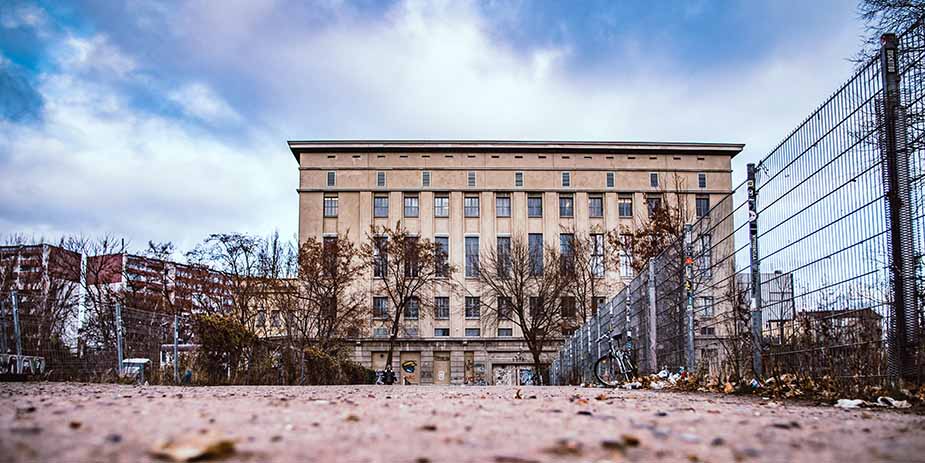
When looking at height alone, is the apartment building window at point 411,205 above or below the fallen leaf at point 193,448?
above

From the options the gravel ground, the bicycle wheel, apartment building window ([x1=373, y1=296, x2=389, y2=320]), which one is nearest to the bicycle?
the bicycle wheel

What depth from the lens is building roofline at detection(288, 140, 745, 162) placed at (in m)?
74.8

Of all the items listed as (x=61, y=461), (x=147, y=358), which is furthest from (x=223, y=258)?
(x=61, y=461)

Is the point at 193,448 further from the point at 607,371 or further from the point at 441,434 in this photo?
the point at 607,371

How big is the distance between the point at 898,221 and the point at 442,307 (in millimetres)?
64788

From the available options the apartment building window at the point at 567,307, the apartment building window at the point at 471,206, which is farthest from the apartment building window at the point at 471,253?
the apartment building window at the point at 567,307

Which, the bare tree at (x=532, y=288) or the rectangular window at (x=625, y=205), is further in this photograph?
the rectangular window at (x=625, y=205)

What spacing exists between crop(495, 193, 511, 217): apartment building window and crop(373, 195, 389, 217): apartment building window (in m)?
9.36

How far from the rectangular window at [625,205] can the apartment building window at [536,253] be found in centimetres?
711

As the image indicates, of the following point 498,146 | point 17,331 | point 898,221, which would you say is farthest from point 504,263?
point 898,221

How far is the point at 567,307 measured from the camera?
190ft

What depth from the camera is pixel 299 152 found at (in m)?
75.4

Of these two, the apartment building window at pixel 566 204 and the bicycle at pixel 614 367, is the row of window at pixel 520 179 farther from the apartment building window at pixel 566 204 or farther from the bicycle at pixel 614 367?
the bicycle at pixel 614 367

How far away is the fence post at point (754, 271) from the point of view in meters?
10.1
